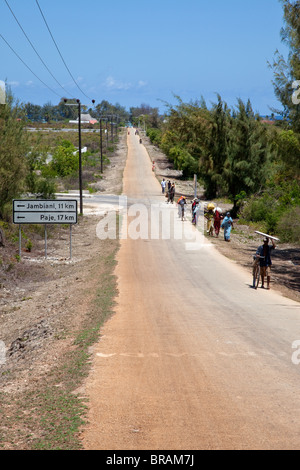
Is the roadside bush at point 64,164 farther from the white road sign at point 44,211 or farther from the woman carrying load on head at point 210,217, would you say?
the white road sign at point 44,211

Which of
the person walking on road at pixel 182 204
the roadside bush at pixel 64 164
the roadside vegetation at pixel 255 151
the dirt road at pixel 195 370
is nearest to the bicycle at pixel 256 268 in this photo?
the dirt road at pixel 195 370

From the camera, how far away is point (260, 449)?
766cm

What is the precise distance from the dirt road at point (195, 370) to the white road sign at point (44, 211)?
680cm

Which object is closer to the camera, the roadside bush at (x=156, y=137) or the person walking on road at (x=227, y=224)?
the person walking on road at (x=227, y=224)

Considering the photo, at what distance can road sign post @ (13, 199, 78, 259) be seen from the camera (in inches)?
1048

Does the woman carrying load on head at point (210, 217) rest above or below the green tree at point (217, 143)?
below

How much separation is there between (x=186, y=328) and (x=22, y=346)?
4109 mm

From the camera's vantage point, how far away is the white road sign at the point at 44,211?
87.3ft

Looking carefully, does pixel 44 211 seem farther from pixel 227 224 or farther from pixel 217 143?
pixel 217 143

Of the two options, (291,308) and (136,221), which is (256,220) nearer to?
(136,221)

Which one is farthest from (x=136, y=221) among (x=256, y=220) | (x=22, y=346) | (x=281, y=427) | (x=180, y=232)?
(x=281, y=427)

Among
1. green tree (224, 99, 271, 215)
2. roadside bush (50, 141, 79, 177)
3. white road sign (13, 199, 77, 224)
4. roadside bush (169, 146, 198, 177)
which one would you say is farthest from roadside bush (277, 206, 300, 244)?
roadside bush (50, 141, 79, 177)

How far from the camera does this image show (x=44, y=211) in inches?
1053
